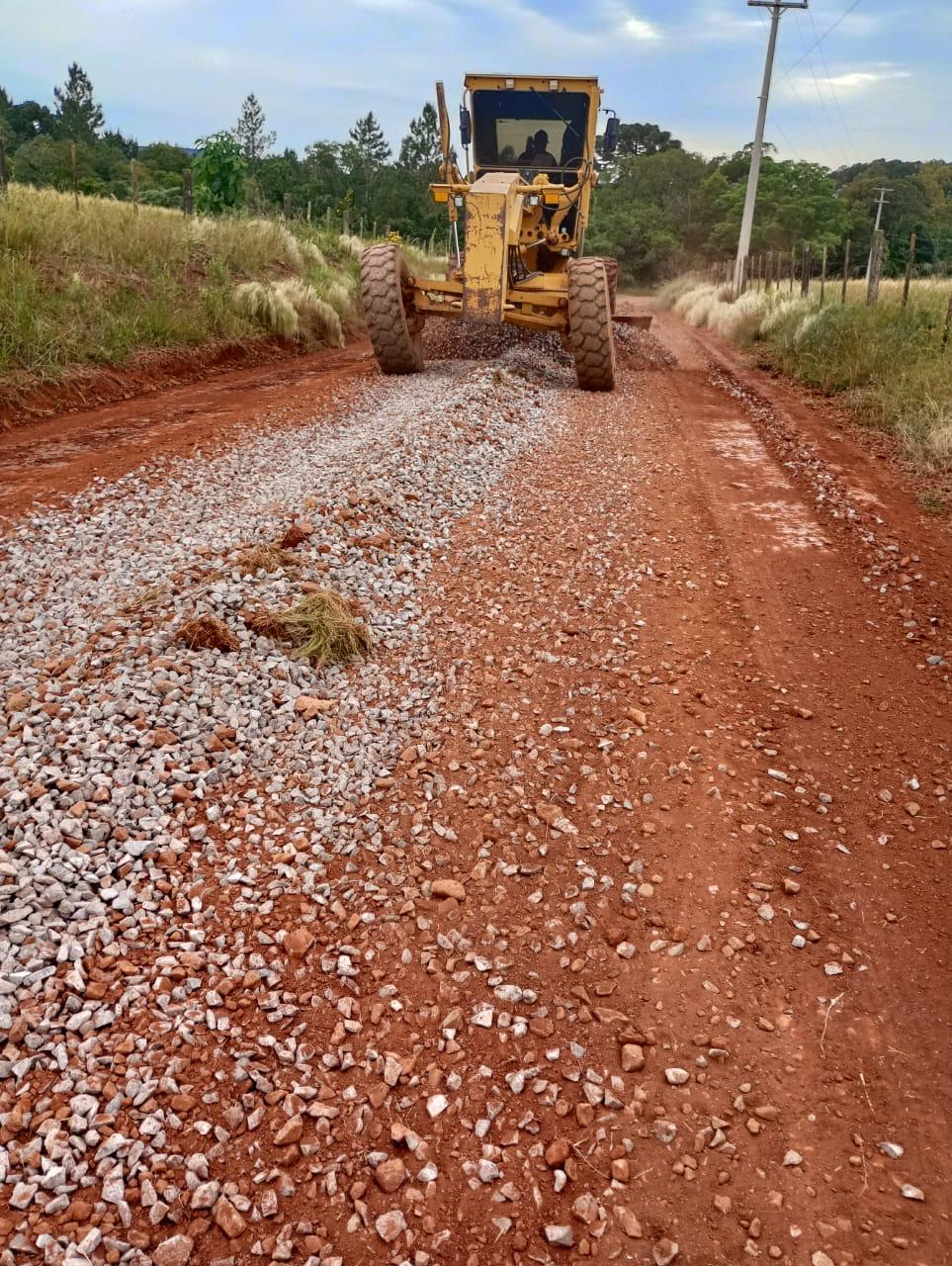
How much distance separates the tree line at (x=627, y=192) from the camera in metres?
38.4

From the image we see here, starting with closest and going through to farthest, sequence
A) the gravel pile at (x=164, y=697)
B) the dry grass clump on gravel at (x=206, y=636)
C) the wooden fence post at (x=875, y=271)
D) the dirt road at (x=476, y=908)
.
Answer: the dirt road at (x=476, y=908) < the gravel pile at (x=164, y=697) < the dry grass clump on gravel at (x=206, y=636) < the wooden fence post at (x=875, y=271)

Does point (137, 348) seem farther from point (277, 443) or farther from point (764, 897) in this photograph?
point (764, 897)

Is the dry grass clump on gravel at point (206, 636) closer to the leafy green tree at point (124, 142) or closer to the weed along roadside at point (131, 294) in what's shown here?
the weed along roadside at point (131, 294)

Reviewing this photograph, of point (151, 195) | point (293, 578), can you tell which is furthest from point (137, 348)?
point (151, 195)

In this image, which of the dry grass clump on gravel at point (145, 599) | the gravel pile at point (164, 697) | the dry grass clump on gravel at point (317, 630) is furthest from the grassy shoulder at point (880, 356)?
the dry grass clump on gravel at point (145, 599)

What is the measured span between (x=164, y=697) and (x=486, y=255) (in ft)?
24.9

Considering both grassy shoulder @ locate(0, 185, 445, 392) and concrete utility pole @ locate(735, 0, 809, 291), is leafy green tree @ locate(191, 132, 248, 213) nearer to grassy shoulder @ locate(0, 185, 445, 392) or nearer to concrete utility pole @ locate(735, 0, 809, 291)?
grassy shoulder @ locate(0, 185, 445, 392)

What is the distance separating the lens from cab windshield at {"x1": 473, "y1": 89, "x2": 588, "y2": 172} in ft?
37.6

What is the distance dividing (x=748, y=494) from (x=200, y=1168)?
232 inches

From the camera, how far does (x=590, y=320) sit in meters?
9.51

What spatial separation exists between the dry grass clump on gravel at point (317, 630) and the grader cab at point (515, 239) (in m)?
6.32

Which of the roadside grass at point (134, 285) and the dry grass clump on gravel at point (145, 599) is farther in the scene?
the roadside grass at point (134, 285)

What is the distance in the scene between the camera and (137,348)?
9.58 metres

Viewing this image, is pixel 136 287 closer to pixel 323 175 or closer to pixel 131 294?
pixel 131 294
